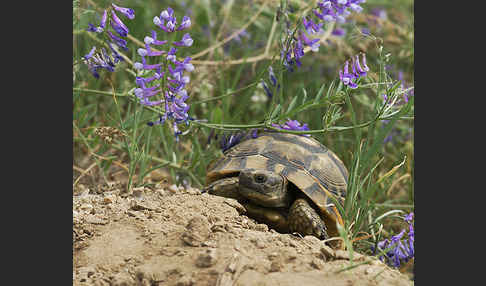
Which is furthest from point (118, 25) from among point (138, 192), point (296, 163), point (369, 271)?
point (369, 271)

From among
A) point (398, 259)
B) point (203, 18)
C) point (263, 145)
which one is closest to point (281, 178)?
point (263, 145)

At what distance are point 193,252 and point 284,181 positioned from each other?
97 cm

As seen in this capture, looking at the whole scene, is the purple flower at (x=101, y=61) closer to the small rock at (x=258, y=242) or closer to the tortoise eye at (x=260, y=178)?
the tortoise eye at (x=260, y=178)

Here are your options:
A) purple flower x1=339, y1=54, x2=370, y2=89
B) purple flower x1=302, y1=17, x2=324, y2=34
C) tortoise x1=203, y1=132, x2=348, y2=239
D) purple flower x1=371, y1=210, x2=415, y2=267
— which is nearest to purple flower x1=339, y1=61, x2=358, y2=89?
purple flower x1=339, y1=54, x2=370, y2=89

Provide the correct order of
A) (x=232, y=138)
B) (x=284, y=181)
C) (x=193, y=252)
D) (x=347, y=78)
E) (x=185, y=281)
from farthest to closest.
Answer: (x=232, y=138)
(x=284, y=181)
(x=347, y=78)
(x=193, y=252)
(x=185, y=281)

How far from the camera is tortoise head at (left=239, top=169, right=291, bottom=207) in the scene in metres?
2.43

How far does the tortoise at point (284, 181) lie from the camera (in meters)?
A: 2.44

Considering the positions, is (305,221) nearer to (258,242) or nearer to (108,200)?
(258,242)

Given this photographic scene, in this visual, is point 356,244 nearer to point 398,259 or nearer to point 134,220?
point 398,259

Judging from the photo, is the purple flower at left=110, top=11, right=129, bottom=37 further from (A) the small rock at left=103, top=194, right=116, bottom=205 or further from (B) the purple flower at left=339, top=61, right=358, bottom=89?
(B) the purple flower at left=339, top=61, right=358, bottom=89

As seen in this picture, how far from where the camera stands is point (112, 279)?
1597 millimetres

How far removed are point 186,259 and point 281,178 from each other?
3.17ft

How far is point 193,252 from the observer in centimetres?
166

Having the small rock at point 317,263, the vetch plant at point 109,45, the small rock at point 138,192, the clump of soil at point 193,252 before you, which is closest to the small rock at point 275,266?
the clump of soil at point 193,252
